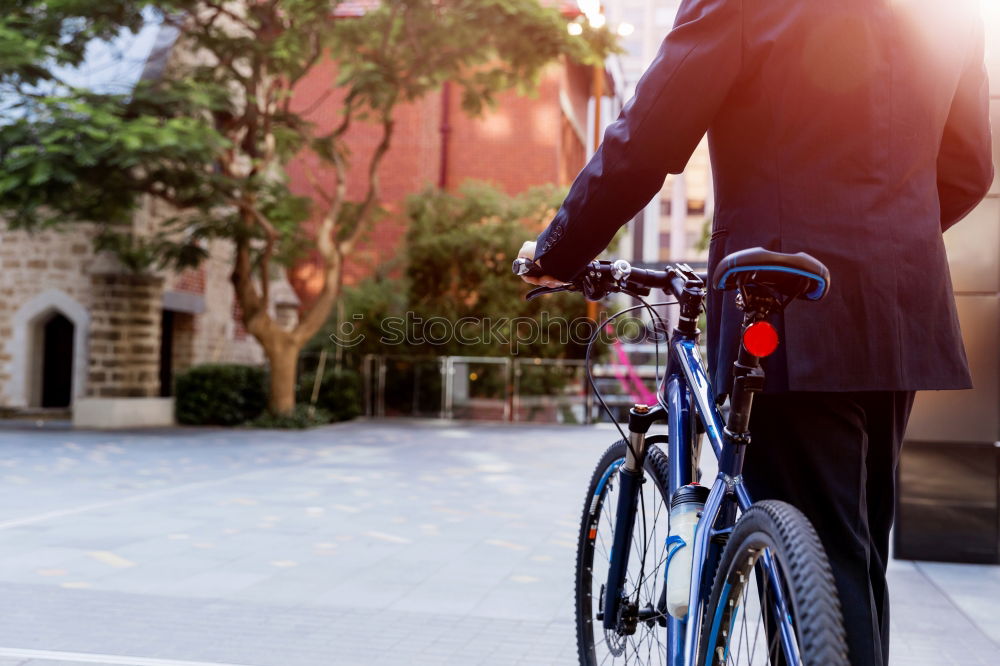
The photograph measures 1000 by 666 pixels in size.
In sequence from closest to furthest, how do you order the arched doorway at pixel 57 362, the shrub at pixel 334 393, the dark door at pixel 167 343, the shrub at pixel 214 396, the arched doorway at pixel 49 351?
the shrub at pixel 214 396
the arched doorway at pixel 49 351
the shrub at pixel 334 393
the arched doorway at pixel 57 362
the dark door at pixel 167 343

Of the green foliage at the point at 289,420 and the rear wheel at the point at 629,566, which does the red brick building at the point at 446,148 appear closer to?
the green foliage at the point at 289,420

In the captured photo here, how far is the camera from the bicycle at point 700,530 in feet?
5.32

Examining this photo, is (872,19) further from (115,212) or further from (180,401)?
(180,401)

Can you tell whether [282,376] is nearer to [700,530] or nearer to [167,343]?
[167,343]

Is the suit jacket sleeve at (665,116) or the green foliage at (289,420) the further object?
the green foliage at (289,420)

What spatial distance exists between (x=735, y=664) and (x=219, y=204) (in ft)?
47.1

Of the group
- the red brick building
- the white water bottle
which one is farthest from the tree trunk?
the white water bottle

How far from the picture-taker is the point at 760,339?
6.07 ft

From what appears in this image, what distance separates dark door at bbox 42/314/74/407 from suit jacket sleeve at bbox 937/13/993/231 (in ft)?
64.3

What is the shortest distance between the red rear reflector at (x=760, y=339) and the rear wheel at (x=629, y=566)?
75 centimetres

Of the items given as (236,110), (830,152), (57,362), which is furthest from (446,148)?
(830,152)

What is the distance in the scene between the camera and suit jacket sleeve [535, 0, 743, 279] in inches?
79.0

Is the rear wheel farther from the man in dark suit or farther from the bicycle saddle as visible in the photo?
the bicycle saddle

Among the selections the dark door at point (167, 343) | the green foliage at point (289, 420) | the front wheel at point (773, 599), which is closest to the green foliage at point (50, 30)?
the green foliage at point (289, 420)
